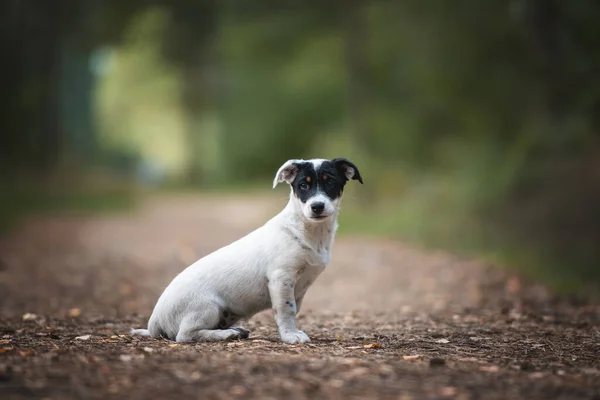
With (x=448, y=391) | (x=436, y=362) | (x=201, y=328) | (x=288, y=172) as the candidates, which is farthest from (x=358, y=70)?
(x=448, y=391)

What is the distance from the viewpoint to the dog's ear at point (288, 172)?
6.29 meters

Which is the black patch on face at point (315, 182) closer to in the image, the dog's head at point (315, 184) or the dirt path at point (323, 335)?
the dog's head at point (315, 184)

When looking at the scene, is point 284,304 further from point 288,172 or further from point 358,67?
point 358,67

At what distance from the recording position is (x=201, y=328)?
20.3 ft

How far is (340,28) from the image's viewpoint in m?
23.7

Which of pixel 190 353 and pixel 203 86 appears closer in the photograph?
pixel 190 353

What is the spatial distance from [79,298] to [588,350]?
687 centimetres

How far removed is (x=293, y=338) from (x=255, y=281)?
22.8 inches

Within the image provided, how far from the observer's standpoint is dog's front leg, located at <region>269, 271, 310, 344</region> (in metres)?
6.18

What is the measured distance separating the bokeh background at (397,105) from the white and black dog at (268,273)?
19.2 feet

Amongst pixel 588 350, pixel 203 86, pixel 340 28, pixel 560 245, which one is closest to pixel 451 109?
pixel 560 245

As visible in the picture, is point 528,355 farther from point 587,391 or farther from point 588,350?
point 587,391

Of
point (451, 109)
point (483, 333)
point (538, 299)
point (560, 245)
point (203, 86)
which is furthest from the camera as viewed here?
point (203, 86)

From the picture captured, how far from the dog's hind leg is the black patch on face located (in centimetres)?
123
